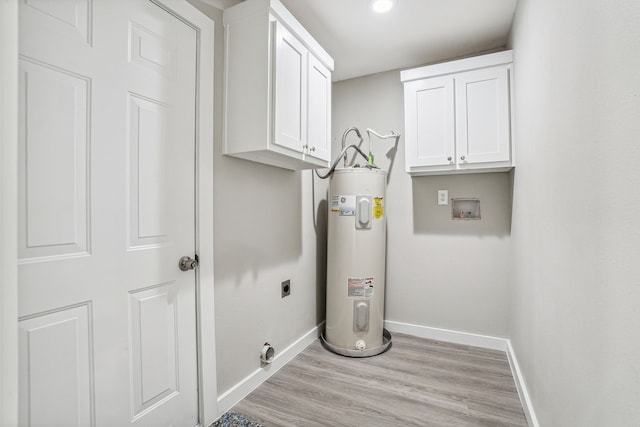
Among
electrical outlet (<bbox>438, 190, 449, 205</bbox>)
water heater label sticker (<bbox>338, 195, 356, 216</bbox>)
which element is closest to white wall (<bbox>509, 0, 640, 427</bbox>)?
electrical outlet (<bbox>438, 190, 449, 205</bbox>)

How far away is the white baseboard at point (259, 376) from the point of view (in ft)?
5.56

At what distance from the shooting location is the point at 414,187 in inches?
109

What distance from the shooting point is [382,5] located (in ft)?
6.36

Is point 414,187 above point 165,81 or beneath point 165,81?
beneath

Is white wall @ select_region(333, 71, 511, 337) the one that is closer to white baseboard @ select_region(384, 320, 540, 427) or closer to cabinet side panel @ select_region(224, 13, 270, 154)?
white baseboard @ select_region(384, 320, 540, 427)

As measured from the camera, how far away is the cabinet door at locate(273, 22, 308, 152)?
162 centimetres

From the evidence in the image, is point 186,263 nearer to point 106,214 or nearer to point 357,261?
point 106,214

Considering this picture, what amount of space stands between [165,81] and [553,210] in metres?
1.75

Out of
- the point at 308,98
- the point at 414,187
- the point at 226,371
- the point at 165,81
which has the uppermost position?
the point at 308,98

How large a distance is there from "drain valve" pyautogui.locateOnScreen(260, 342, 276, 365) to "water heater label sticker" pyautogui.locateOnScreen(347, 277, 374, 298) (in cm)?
73

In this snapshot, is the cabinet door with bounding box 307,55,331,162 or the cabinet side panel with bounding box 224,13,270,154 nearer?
the cabinet side panel with bounding box 224,13,270,154

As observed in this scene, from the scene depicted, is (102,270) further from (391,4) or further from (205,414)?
(391,4)

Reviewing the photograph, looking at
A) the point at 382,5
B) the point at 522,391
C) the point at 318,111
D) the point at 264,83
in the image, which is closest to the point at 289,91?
the point at 264,83

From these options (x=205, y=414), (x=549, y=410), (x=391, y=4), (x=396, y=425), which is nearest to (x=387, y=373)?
(x=396, y=425)
